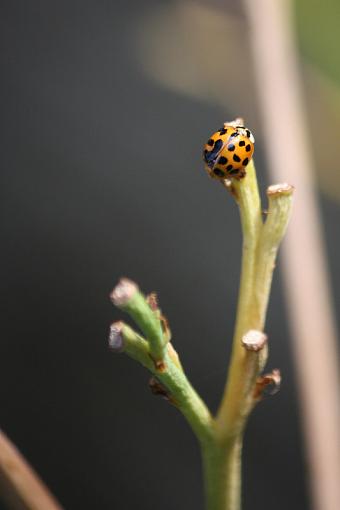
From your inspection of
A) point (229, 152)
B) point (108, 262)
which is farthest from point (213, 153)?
point (108, 262)

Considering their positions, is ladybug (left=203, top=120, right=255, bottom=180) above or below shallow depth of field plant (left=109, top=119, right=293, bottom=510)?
above

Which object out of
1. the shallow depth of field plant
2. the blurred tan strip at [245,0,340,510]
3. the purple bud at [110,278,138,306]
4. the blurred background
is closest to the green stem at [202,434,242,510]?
the shallow depth of field plant

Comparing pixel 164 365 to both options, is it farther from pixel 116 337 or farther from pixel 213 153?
pixel 213 153

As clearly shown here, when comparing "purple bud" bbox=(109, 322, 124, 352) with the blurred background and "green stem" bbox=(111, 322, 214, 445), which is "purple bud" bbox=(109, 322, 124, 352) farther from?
the blurred background

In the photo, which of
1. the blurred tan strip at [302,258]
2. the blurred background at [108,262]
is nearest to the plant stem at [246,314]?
the blurred tan strip at [302,258]

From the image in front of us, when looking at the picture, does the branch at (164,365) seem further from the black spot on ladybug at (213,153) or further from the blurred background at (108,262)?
the blurred background at (108,262)

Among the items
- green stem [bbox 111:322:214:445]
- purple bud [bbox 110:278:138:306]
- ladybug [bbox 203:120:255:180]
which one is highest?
ladybug [bbox 203:120:255:180]
